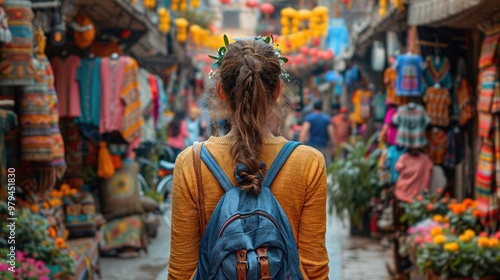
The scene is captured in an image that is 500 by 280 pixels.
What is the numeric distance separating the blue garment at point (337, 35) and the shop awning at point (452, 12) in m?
16.3

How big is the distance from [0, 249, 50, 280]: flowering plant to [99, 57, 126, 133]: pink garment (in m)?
3.22

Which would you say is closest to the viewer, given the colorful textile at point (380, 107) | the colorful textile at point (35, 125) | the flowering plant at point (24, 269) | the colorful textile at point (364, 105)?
the flowering plant at point (24, 269)

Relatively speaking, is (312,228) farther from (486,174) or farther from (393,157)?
(393,157)

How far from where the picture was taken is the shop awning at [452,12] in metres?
6.60

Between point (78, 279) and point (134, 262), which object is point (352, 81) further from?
point (78, 279)

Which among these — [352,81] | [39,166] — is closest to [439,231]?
[39,166]

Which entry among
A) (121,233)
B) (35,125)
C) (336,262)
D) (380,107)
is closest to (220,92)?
(35,125)

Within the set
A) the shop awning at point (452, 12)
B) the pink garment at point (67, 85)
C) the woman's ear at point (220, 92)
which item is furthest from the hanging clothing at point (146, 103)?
the woman's ear at point (220, 92)

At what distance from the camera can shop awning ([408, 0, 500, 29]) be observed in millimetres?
6596

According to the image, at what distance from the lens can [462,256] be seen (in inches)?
254

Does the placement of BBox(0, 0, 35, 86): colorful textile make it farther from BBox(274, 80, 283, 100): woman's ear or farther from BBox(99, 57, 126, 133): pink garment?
BBox(99, 57, 126, 133): pink garment

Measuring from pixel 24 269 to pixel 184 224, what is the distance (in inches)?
104

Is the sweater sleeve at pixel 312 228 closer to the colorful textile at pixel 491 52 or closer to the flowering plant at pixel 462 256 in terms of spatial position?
the flowering plant at pixel 462 256

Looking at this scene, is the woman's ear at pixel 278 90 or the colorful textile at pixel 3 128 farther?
the colorful textile at pixel 3 128
